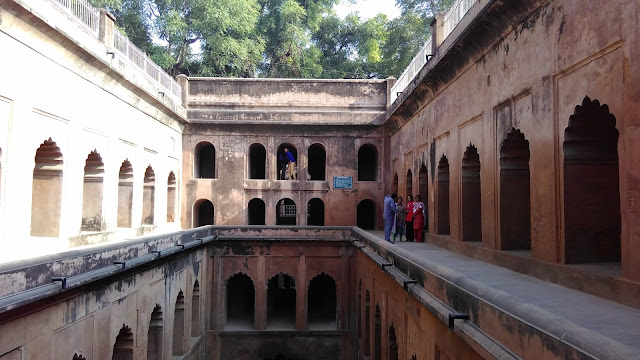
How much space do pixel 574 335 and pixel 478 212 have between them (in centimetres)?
717

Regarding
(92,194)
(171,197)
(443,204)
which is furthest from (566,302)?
(171,197)

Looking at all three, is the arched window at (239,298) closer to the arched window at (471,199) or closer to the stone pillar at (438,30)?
the arched window at (471,199)

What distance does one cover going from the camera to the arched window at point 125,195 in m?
13.7

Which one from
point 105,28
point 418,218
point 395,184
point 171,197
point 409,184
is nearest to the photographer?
point 105,28

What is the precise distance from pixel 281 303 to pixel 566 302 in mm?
15865

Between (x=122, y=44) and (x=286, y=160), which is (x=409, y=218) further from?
(x=122, y=44)

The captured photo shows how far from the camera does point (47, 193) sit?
33.7 feet

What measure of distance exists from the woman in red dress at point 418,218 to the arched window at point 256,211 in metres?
9.36

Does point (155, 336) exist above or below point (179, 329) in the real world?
above

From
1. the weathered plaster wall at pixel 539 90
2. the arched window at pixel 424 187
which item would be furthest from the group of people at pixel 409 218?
the weathered plaster wall at pixel 539 90

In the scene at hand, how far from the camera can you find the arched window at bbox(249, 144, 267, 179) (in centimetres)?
2035

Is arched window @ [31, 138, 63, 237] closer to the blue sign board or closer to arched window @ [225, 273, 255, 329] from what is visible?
arched window @ [225, 273, 255, 329]

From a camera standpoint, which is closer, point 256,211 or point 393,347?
point 393,347

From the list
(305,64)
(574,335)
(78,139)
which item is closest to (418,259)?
(574,335)
